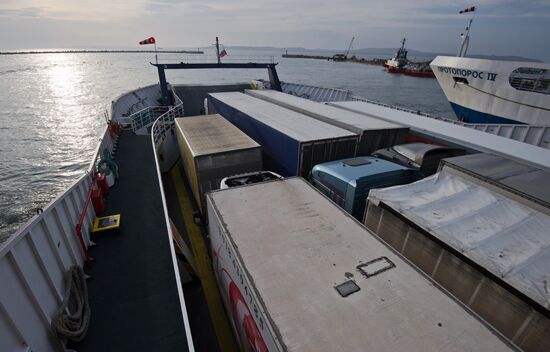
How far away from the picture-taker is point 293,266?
4.29m

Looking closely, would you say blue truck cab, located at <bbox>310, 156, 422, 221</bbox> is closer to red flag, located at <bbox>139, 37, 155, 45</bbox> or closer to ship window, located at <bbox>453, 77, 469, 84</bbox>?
red flag, located at <bbox>139, 37, 155, 45</bbox>

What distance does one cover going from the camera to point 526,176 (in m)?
6.36

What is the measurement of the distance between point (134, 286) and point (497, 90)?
3138 cm

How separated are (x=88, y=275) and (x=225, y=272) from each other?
3.20 meters

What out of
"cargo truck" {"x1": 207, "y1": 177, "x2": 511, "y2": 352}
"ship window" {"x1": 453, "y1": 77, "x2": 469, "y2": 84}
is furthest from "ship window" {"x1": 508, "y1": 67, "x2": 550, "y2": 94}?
"cargo truck" {"x1": 207, "y1": 177, "x2": 511, "y2": 352}

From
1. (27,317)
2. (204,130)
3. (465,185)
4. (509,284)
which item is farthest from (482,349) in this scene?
(204,130)

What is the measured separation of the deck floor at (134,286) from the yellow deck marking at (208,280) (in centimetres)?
202

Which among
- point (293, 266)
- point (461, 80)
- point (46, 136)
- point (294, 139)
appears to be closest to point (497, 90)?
point (461, 80)

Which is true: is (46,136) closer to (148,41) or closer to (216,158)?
(148,41)

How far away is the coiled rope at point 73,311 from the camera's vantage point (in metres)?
4.50

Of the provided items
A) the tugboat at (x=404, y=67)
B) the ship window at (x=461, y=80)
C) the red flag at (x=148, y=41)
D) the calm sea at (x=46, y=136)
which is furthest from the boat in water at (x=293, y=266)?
the tugboat at (x=404, y=67)

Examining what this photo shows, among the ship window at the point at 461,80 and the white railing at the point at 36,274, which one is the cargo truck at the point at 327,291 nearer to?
the white railing at the point at 36,274

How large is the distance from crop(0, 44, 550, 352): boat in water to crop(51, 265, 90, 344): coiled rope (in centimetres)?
2

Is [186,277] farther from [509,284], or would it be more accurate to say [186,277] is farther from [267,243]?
[509,284]
